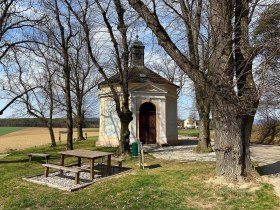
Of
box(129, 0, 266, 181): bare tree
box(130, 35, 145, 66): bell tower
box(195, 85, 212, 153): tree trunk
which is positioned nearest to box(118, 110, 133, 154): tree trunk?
box(195, 85, 212, 153): tree trunk

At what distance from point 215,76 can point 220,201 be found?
3.42 m

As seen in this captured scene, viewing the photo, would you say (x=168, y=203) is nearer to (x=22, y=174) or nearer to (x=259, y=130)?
(x=22, y=174)

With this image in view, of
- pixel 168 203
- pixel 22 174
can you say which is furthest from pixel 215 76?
pixel 22 174

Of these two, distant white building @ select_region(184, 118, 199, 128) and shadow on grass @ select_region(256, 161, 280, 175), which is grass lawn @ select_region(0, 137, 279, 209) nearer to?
shadow on grass @ select_region(256, 161, 280, 175)

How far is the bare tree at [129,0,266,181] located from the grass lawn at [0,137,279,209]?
969 millimetres

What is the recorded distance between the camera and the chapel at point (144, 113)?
22469 mm

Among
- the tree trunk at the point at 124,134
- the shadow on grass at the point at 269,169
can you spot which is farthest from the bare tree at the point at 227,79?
the tree trunk at the point at 124,134

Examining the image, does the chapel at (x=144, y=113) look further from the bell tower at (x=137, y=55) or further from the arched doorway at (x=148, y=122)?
the bell tower at (x=137, y=55)

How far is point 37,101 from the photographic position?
93.5 feet

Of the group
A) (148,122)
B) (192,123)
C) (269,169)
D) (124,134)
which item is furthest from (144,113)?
(192,123)

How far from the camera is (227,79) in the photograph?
872 cm

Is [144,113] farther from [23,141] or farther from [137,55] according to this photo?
[23,141]

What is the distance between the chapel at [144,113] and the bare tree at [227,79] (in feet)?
43.1

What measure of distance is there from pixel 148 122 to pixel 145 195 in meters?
14.8
